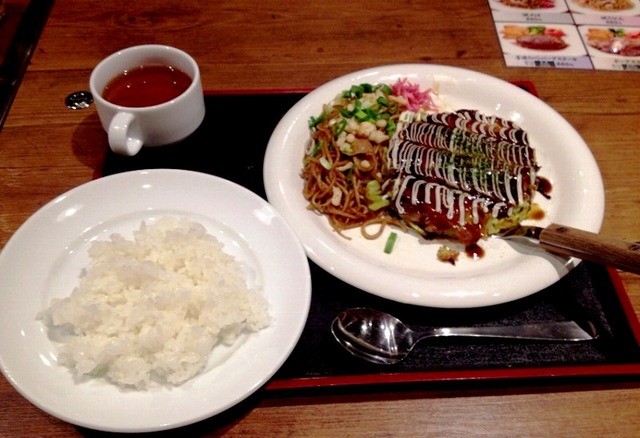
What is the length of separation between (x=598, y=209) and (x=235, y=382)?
1.46m

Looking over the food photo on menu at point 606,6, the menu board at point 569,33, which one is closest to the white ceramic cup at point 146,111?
the menu board at point 569,33

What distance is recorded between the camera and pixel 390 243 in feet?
6.26

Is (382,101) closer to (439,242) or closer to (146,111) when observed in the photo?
(439,242)

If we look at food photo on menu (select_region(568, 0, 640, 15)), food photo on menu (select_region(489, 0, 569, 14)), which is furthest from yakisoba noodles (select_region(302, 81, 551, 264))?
food photo on menu (select_region(568, 0, 640, 15))

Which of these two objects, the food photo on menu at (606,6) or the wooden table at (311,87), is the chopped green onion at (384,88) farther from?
the food photo on menu at (606,6)

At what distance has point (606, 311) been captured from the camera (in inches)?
67.9

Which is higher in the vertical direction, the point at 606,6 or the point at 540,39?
the point at 606,6

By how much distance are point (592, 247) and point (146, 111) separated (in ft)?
5.32

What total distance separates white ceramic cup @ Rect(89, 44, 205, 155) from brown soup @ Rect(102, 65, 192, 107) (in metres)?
0.02

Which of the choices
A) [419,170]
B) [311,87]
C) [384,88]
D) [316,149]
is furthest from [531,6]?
[316,149]

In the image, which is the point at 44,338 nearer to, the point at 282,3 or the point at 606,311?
the point at 606,311

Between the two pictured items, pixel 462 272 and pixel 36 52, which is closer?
pixel 462 272

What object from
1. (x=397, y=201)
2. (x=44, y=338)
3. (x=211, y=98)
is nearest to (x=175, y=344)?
(x=44, y=338)

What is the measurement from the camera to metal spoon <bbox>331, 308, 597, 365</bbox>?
155cm
